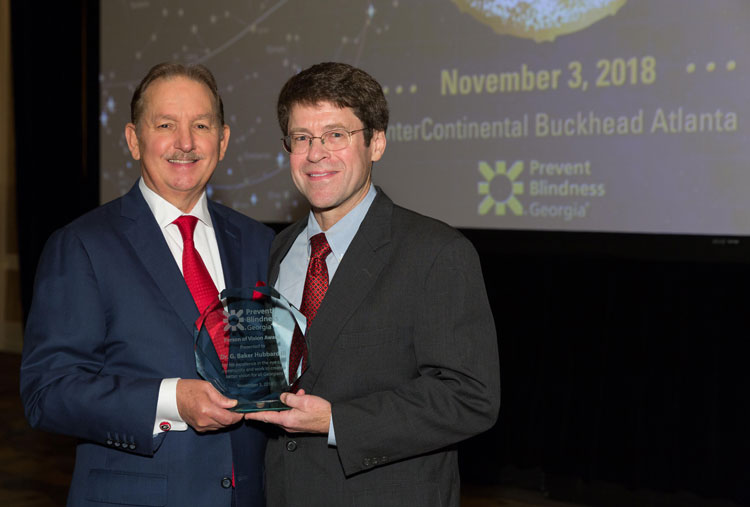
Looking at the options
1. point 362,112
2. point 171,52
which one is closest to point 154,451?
point 362,112

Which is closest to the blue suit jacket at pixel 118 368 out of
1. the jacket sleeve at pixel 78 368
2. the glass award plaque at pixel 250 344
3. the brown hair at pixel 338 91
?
the jacket sleeve at pixel 78 368

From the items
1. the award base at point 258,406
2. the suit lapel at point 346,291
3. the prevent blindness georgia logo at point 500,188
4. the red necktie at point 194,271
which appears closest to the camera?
the award base at point 258,406

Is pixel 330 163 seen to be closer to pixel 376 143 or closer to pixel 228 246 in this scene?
pixel 376 143

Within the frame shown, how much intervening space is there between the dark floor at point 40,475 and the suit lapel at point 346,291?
110 inches

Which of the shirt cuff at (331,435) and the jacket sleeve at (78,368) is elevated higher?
the jacket sleeve at (78,368)

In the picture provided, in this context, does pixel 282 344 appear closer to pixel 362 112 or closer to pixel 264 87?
pixel 362 112

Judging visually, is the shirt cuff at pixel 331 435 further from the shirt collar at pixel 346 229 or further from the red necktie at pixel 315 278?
the shirt collar at pixel 346 229

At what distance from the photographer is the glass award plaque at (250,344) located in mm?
1627

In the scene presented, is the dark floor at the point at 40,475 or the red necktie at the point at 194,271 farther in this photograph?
the dark floor at the point at 40,475

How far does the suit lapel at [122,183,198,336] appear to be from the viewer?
1.78m

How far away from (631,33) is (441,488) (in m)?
2.87

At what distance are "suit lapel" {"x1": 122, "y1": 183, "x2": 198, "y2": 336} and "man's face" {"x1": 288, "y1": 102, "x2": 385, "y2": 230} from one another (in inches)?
13.3

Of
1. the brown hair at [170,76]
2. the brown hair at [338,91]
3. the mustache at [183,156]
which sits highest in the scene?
the brown hair at [170,76]

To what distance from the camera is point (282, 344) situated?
1.65 m
